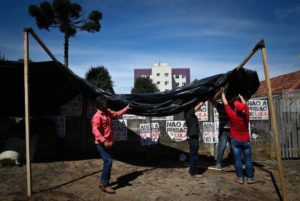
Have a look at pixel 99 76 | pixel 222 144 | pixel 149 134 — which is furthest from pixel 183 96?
pixel 99 76

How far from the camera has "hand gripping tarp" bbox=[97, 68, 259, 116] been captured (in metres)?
7.22

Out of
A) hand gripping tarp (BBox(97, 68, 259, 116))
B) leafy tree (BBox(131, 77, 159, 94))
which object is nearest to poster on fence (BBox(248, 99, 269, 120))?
hand gripping tarp (BBox(97, 68, 259, 116))

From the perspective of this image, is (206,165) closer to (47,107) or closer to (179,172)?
(179,172)

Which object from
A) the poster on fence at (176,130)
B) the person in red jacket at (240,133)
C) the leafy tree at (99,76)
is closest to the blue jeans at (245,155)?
the person in red jacket at (240,133)

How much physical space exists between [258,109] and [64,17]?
2632 centimetres

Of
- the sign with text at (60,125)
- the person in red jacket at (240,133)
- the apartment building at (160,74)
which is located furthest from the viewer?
the apartment building at (160,74)

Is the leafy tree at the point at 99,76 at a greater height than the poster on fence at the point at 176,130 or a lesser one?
greater

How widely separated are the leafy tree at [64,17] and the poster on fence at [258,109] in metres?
24.7

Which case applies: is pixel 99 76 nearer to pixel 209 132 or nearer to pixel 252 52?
pixel 209 132

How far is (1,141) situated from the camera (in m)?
9.25

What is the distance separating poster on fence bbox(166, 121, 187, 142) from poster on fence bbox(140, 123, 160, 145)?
1.43 ft

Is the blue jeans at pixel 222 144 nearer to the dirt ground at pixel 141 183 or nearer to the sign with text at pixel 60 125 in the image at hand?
the dirt ground at pixel 141 183

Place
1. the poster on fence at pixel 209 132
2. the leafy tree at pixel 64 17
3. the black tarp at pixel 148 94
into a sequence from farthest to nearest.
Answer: the leafy tree at pixel 64 17 → the poster on fence at pixel 209 132 → the black tarp at pixel 148 94

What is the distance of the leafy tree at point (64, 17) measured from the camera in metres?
30.0
